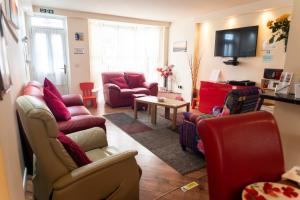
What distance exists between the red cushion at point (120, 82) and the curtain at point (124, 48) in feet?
2.49

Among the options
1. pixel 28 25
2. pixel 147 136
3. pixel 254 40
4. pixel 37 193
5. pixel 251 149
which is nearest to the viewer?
pixel 251 149

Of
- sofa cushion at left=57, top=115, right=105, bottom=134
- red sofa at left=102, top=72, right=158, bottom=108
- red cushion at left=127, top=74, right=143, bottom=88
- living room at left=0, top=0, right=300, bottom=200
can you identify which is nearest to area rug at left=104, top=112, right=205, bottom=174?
living room at left=0, top=0, right=300, bottom=200

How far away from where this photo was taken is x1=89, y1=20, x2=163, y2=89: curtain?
18.5 feet

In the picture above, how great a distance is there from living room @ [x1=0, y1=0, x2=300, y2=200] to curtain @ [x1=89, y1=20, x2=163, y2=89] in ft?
0.10

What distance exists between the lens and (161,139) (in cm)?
318

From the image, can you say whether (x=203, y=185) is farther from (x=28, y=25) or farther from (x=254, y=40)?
(x=28, y=25)

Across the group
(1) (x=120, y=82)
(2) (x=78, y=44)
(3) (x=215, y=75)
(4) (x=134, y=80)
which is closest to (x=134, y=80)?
(4) (x=134, y=80)

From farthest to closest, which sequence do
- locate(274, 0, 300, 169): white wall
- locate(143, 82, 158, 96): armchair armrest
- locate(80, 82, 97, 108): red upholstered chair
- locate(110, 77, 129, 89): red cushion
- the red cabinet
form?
locate(143, 82, 158, 96): armchair armrest
locate(110, 77, 129, 89): red cushion
locate(80, 82, 97, 108): red upholstered chair
the red cabinet
locate(274, 0, 300, 169): white wall

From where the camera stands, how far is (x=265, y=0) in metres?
3.70

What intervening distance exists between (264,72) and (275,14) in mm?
1074

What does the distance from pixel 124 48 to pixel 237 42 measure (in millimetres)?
3275

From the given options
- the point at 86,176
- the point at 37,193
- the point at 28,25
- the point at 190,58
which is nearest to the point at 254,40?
the point at 190,58

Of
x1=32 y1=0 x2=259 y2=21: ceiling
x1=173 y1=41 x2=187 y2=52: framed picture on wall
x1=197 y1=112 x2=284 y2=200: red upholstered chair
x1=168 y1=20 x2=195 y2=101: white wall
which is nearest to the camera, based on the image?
x1=197 y1=112 x2=284 y2=200: red upholstered chair

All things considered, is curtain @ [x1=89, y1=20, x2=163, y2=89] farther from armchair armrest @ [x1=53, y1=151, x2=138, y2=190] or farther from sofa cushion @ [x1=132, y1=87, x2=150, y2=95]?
armchair armrest @ [x1=53, y1=151, x2=138, y2=190]
